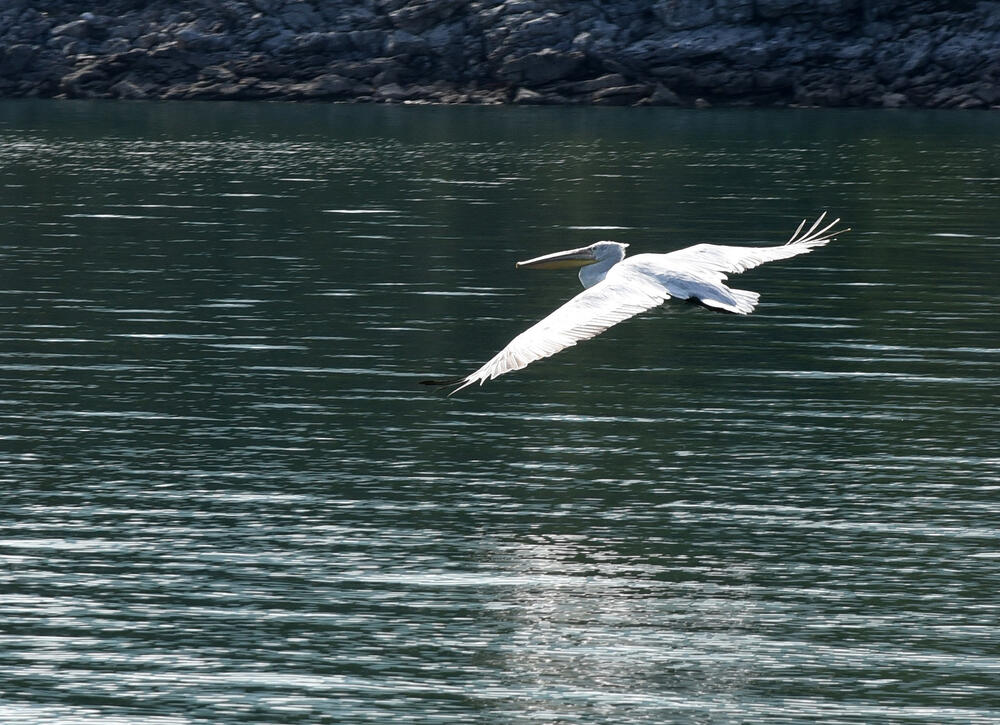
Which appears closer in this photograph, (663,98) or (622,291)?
(622,291)

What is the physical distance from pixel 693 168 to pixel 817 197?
7.84m

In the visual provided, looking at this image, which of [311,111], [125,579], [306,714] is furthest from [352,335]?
[311,111]

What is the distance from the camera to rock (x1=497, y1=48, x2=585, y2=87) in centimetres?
8312

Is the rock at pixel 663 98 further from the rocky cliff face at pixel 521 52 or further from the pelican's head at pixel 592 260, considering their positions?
the pelican's head at pixel 592 260

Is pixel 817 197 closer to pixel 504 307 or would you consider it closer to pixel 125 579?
pixel 504 307

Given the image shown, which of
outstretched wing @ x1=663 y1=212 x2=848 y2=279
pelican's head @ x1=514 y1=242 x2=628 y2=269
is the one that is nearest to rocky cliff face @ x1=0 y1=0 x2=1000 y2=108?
outstretched wing @ x1=663 y1=212 x2=848 y2=279

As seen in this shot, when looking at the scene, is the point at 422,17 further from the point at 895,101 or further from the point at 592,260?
the point at 592,260

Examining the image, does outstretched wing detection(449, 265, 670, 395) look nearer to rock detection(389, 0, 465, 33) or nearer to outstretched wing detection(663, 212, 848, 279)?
outstretched wing detection(663, 212, 848, 279)

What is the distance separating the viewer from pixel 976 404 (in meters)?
20.3

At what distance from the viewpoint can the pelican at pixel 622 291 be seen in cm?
1233

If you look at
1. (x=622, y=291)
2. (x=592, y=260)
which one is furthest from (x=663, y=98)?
(x=622, y=291)

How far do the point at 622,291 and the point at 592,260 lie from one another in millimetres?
2698

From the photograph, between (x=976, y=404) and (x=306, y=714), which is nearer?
(x=306, y=714)

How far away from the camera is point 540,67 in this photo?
8356 centimetres
